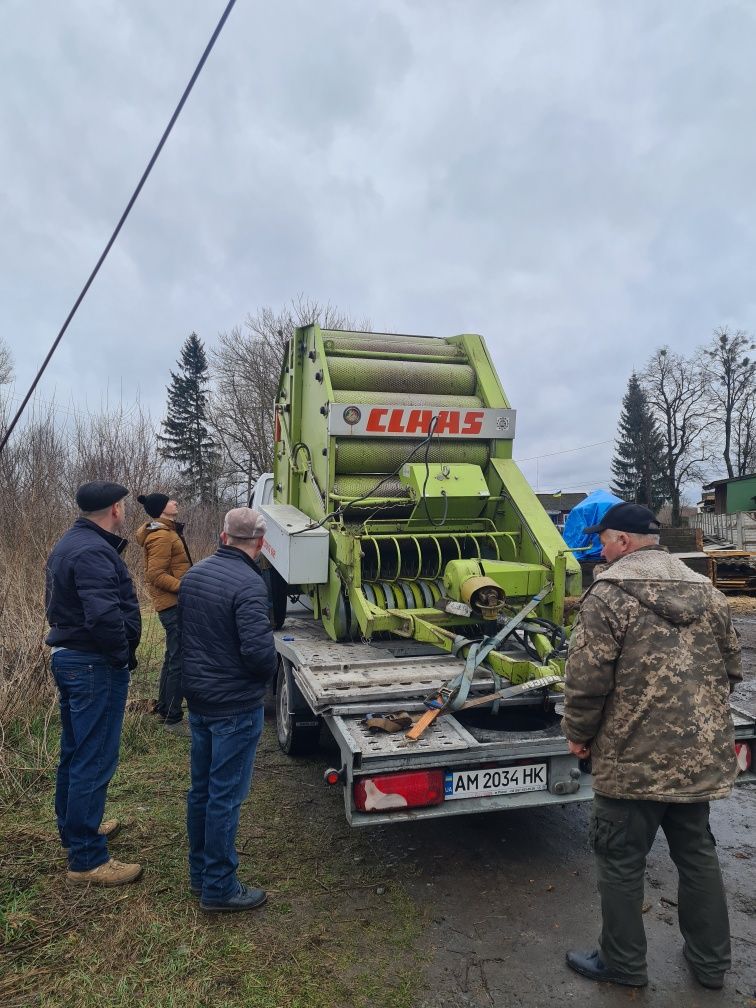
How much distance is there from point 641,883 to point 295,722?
262cm

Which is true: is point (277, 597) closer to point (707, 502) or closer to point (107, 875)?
point (107, 875)

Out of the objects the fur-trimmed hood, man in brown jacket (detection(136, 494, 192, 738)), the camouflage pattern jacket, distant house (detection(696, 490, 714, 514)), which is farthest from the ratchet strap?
distant house (detection(696, 490, 714, 514))

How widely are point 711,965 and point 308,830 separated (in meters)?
2.09

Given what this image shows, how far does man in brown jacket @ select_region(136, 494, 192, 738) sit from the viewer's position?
5.39 metres

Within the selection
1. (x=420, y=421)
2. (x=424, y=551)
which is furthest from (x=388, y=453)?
(x=424, y=551)

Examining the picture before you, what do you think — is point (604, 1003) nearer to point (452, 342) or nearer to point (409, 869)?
point (409, 869)

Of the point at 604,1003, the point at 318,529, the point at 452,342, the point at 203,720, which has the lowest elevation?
the point at 604,1003

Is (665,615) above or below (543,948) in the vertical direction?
above

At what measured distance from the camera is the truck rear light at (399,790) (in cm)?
297

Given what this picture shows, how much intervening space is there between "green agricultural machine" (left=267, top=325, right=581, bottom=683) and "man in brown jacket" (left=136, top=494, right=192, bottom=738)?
3.05 ft

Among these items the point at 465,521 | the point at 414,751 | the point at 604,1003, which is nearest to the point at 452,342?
the point at 465,521

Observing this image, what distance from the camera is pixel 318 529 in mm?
4902

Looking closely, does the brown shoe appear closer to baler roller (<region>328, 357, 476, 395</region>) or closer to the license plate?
the license plate

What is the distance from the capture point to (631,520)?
269cm
